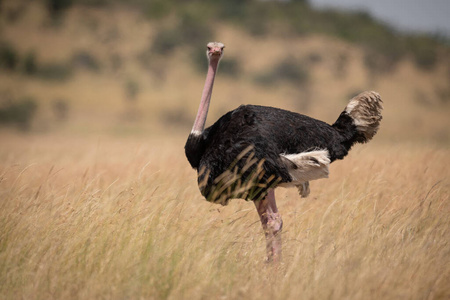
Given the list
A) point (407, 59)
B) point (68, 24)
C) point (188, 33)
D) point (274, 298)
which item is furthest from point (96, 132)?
point (407, 59)

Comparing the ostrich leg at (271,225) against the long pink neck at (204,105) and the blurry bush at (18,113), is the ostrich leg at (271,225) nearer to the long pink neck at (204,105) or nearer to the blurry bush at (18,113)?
the long pink neck at (204,105)

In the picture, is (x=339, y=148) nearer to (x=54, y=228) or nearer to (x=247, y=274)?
(x=247, y=274)

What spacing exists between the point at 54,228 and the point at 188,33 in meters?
32.9

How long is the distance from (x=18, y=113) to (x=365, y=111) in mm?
19637

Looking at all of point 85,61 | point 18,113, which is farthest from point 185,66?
point 18,113

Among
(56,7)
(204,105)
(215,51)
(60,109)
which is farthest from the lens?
(56,7)

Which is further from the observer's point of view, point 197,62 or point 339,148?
point 197,62

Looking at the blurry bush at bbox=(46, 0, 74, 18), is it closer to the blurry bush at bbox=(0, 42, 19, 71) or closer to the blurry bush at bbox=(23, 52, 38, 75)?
the blurry bush at bbox=(0, 42, 19, 71)

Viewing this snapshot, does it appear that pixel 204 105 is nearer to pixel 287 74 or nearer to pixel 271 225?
pixel 271 225

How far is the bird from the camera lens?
13.5 feet

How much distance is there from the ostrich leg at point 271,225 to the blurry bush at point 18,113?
19.0 metres

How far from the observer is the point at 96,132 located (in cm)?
2108

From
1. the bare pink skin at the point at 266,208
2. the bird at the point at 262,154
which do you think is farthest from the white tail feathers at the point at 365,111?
the bare pink skin at the point at 266,208

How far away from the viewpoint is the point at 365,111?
5020 mm
